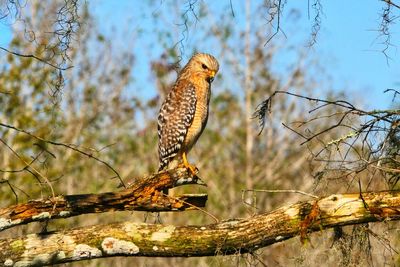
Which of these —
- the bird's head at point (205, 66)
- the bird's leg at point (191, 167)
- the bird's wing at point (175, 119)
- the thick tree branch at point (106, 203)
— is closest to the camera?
the thick tree branch at point (106, 203)

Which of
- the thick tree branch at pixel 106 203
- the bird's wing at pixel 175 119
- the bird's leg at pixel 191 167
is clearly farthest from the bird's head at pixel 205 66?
the thick tree branch at pixel 106 203

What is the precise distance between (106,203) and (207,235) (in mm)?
601

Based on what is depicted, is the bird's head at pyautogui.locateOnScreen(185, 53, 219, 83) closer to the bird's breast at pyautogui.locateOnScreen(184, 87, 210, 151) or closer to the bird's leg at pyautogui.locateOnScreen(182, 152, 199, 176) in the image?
the bird's breast at pyautogui.locateOnScreen(184, 87, 210, 151)

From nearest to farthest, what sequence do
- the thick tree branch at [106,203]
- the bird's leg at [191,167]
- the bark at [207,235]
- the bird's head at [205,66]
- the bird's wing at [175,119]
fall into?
the bark at [207,235] → the thick tree branch at [106,203] → the bird's leg at [191,167] → the bird's wing at [175,119] → the bird's head at [205,66]

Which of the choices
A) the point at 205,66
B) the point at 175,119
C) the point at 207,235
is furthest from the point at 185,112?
the point at 207,235

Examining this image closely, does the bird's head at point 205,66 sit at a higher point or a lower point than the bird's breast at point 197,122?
higher

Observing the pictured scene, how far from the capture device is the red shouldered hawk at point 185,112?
24.7ft

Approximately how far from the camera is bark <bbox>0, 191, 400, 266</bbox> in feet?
13.4

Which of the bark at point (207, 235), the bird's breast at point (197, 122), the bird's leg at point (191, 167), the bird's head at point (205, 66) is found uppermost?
the bird's head at point (205, 66)

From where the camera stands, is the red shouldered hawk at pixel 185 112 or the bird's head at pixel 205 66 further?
the bird's head at pixel 205 66

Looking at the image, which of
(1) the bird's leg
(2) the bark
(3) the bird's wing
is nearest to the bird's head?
(3) the bird's wing

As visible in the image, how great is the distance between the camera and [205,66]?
26.0 feet

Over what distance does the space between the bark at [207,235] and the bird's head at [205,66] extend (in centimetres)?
390

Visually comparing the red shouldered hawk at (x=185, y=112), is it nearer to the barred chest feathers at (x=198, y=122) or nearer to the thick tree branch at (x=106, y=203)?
the barred chest feathers at (x=198, y=122)
